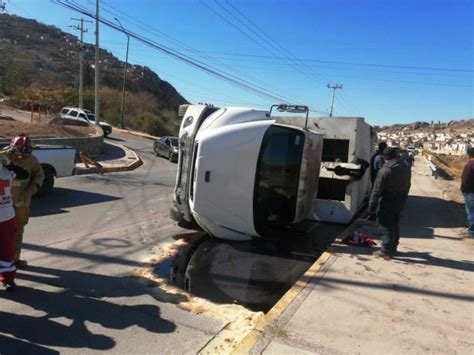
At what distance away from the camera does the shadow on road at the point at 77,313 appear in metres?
4.13

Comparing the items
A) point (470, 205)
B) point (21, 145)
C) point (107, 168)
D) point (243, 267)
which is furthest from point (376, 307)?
point (107, 168)

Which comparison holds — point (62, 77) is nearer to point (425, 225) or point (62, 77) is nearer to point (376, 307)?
point (425, 225)

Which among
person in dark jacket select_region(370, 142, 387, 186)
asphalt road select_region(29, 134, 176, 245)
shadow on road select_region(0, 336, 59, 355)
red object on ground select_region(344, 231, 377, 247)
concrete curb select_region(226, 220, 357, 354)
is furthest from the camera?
person in dark jacket select_region(370, 142, 387, 186)

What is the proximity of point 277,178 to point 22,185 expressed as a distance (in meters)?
4.02

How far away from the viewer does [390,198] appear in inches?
280

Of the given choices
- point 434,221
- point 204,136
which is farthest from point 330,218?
point 204,136

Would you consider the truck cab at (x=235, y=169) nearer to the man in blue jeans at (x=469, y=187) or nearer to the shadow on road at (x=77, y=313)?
the shadow on road at (x=77, y=313)

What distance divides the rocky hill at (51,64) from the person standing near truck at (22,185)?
6023cm

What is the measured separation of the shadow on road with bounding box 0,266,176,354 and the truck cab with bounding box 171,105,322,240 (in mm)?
1956

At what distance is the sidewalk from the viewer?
416 centimetres

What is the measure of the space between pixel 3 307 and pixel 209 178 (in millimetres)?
3323

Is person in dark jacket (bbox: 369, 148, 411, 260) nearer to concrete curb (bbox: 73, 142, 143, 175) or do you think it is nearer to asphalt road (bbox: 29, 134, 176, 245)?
asphalt road (bbox: 29, 134, 176, 245)

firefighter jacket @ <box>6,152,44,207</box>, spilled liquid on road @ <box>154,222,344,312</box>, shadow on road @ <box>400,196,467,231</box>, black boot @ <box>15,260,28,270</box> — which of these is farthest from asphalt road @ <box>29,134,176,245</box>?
shadow on road @ <box>400,196,467,231</box>

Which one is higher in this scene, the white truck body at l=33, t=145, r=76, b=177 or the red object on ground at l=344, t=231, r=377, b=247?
the white truck body at l=33, t=145, r=76, b=177
